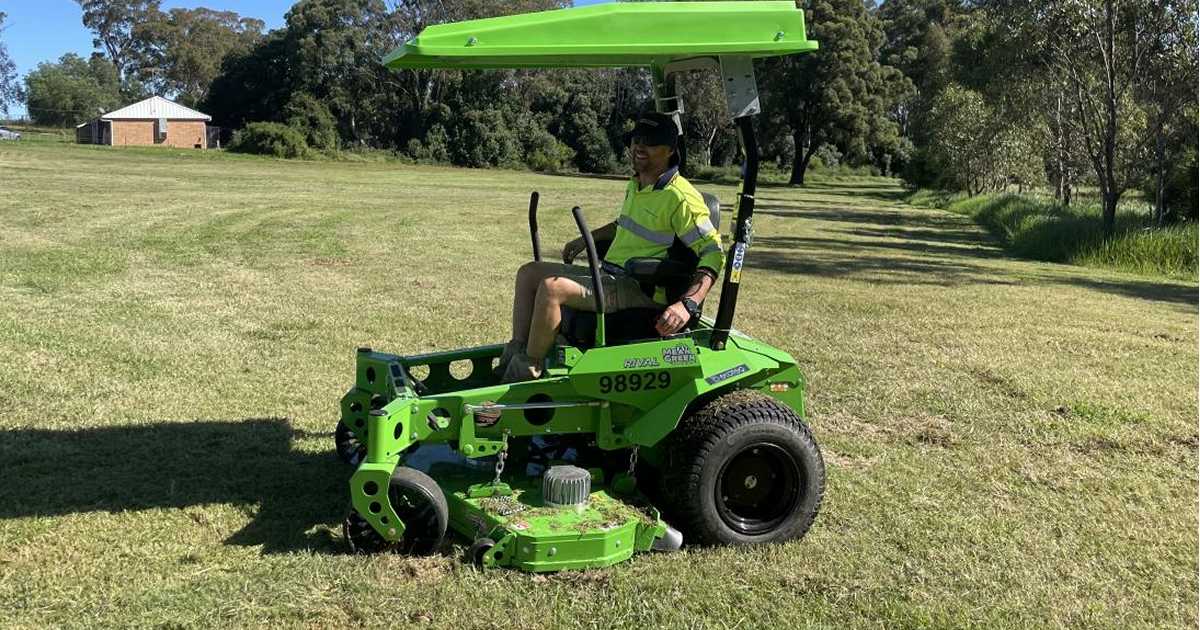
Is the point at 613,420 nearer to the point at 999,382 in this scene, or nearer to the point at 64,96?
the point at 999,382

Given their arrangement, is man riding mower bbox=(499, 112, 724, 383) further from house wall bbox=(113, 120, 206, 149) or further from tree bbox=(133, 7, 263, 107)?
tree bbox=(133, 7, 263, 107)

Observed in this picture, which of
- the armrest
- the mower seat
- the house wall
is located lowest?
the mower seat

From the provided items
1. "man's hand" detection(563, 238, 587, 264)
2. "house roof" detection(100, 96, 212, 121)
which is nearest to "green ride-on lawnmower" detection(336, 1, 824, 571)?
"man's hand" detection(563, 238, 587, 264)

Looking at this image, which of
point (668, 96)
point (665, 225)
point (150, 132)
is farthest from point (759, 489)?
point (150, 132)

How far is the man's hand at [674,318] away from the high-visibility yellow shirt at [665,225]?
21cm

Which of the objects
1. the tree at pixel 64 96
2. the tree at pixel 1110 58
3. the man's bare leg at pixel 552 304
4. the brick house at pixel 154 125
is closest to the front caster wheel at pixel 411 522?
the man's bare leg at pixel 552 304

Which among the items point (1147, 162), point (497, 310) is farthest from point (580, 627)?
point (1147, 162)

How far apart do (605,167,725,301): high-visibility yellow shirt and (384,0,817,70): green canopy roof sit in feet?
2.54

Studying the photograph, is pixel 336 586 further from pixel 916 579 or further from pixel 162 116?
pixel 162 116

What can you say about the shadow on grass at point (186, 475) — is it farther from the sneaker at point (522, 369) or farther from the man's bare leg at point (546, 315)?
the man's bare leg at point (546, 315)

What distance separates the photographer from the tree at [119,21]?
9538cm

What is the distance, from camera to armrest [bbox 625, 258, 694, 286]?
4871 millimetres

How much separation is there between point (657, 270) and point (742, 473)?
108cm

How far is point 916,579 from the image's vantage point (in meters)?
4.65
